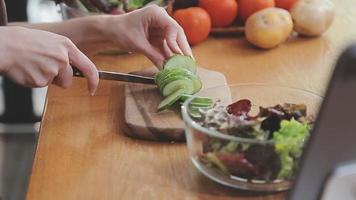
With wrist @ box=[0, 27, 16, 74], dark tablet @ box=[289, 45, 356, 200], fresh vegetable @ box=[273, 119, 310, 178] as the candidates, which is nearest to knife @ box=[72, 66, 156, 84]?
wrist @ box=[0, 27, 16, 74]

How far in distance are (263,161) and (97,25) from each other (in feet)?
1.86

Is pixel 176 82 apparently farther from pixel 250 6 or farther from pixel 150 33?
pixel 250 6

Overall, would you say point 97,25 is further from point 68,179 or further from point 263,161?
point 263,161

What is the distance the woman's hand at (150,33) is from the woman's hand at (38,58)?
195mm

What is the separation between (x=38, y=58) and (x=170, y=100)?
225mm

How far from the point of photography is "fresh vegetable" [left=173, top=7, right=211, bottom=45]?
1.42m

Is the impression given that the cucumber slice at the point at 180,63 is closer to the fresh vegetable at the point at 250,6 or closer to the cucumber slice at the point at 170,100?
the cucumber slice at the point at 170,100

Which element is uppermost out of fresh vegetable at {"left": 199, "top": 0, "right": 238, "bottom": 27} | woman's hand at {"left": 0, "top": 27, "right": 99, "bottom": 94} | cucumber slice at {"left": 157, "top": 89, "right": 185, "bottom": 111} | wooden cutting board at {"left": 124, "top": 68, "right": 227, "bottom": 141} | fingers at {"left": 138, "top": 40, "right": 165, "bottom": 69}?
woman's hand at {"left": 0, "top": 27, "right": 99, "bottom": 94}

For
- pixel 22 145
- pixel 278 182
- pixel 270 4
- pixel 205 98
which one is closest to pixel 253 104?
pixel 205 98

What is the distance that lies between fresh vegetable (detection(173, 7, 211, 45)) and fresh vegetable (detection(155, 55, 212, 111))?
0.80ft

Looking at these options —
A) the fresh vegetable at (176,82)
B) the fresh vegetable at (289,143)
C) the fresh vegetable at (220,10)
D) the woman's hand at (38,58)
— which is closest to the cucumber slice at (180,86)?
the fresh vegetable at (176,82)

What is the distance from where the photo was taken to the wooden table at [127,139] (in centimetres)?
93

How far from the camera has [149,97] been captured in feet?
3.80

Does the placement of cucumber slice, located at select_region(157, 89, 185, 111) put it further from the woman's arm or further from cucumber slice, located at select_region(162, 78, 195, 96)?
the woman's arm
